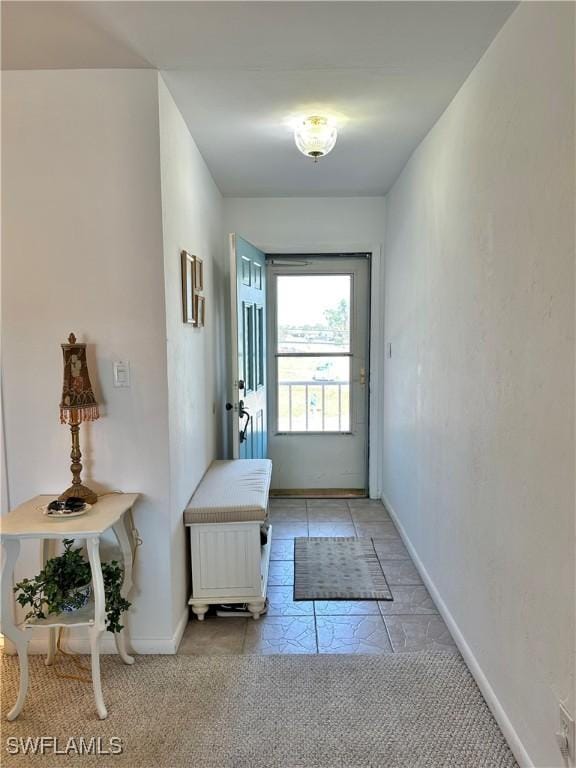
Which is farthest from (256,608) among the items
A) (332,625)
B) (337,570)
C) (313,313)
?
(313,313)

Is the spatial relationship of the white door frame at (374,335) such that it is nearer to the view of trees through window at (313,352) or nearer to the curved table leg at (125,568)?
the view of trees through window at (313,352)

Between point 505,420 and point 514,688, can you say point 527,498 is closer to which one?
point 505,420

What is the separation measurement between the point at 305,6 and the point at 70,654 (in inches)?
102

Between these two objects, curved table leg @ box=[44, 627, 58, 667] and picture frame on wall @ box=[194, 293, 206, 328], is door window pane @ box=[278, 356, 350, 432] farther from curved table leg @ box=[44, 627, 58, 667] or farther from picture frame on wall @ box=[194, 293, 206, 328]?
curved table leg @ box=[44, 627, 58, 667]

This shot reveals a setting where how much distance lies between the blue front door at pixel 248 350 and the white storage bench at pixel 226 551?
85cm

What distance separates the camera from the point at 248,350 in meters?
3.54

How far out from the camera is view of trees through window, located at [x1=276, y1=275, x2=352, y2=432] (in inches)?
169

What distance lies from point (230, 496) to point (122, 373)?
84 centimetres

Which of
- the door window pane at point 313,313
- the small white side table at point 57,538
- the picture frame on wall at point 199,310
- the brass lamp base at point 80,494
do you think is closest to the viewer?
the small white side table at point 57,538

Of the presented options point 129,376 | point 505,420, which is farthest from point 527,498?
point 129,376

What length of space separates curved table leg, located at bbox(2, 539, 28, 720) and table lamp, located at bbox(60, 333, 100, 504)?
24 centimetres

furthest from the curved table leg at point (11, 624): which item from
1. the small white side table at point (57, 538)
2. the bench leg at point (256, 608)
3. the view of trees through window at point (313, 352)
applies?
the view of trees through window at point (313, 352)

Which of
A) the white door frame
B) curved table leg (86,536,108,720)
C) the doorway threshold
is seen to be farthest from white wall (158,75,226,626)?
the doorway threshold

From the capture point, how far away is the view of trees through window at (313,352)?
429cm
